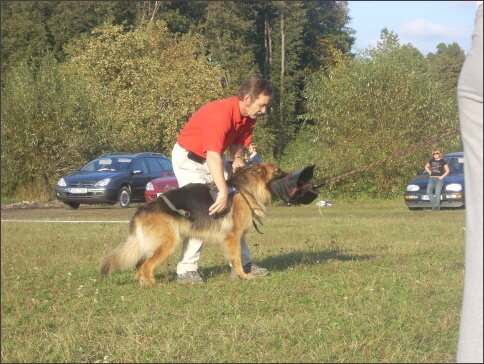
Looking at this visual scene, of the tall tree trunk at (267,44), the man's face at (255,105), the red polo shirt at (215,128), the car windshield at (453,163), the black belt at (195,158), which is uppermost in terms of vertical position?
the tall tree trunk at (267,44)

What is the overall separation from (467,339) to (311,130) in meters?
8.11

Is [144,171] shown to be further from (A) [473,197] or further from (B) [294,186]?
(A) [473,197]

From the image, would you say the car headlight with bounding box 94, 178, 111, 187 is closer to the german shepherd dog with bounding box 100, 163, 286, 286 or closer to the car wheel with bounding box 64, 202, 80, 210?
the car wheel with bounding box 64, 202, 80, 210

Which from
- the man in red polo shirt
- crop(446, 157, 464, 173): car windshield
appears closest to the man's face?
the man in red polo shirt

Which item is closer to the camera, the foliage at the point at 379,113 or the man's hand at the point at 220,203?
the man's hand at the point at 220,203

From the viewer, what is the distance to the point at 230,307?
232 inches

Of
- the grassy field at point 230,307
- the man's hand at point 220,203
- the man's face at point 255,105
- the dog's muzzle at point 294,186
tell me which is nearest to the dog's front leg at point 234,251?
the grassy field at point 230,307

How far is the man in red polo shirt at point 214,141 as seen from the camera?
704 centimetres

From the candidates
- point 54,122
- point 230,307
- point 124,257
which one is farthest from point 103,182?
point 230,307

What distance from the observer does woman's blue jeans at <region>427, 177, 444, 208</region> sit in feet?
69.1

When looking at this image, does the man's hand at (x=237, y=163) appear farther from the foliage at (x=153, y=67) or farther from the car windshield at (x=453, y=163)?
the car windshield at (x=453, y=163)

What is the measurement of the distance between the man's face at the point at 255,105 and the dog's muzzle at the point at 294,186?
69 cm

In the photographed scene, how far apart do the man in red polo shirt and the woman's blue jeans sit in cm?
1397

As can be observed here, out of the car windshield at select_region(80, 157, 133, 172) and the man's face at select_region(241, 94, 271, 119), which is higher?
the man's face at select_region(241, 94, 271, 119)
